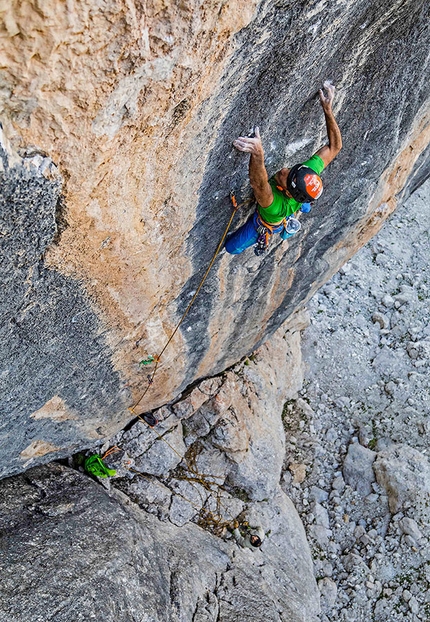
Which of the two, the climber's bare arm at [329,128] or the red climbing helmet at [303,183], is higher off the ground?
the climber's bare arm at [329,128]

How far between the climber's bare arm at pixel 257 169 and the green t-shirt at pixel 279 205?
0.37 ft

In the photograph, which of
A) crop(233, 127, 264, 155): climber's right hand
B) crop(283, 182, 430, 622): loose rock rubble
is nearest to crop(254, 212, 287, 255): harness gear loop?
crop(233, 127, 264, 155): climber's right hand

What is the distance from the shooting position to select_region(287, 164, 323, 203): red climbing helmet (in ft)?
16.7

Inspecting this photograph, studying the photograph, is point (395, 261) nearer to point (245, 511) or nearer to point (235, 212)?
point (245, 511)

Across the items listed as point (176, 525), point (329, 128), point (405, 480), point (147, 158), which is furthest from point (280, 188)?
point (405, 480)

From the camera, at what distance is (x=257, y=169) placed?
16.7ft

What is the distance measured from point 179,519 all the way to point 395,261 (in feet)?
38.0

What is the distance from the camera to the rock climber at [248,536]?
940 centimetres

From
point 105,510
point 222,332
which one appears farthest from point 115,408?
point 222,332

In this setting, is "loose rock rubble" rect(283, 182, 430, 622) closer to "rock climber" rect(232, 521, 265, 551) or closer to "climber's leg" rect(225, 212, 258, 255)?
"rock climber" rect(232, 521, 265, 551)

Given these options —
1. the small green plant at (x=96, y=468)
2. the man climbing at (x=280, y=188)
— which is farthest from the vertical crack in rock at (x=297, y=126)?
the small green plant at (x=96, y=468)

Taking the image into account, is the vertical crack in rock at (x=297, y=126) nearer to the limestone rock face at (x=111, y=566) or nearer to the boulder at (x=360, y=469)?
the limestone rock face at (x=111, y=566)

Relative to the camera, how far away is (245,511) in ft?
32.3

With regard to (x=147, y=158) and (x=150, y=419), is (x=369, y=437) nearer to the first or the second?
(x=150, y=419)
